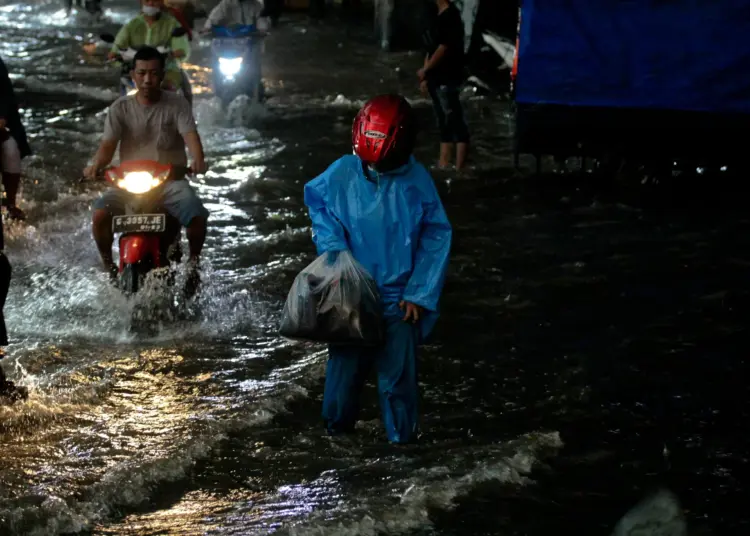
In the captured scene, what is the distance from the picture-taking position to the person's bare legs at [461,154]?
37.0ft

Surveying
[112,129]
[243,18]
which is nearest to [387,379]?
[112,129]

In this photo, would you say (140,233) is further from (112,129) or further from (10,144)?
(10,144)

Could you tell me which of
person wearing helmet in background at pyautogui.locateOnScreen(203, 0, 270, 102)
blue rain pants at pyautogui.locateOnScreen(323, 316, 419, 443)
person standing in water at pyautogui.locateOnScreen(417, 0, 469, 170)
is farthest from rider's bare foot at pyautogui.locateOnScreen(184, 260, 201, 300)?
person wearing helmet in background at pyautogui.locateOnScreen(203, 0, 270, 102)

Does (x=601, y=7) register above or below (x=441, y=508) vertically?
above

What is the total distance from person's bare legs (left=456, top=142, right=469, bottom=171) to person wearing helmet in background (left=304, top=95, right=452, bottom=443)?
6654 mm

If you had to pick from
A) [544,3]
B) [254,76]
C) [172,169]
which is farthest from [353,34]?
[172,169]

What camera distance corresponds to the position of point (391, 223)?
15.1 ft

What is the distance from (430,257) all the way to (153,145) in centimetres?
327

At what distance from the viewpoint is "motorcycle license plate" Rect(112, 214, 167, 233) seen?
22.8 feet

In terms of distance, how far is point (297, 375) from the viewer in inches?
245

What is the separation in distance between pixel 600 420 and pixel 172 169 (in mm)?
3198

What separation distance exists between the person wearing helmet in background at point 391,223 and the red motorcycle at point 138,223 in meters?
2.48

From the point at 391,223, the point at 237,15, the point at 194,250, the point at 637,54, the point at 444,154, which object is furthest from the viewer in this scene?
the point at 237,15

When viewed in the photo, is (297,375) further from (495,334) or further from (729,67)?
(729,67)
